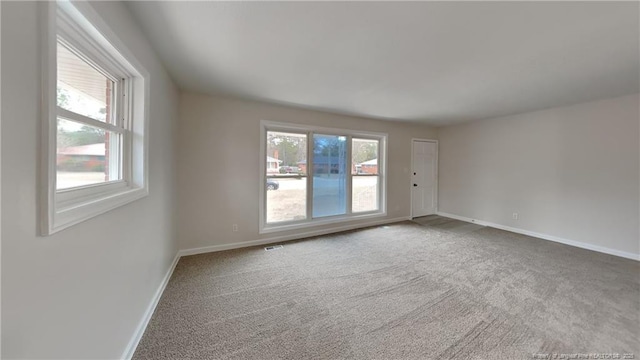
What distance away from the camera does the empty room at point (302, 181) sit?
3.03ft

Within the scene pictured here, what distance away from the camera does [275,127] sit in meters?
3.62

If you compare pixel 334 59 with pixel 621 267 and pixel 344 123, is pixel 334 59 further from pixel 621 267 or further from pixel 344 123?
pixel 621 267

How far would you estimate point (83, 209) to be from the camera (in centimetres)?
100

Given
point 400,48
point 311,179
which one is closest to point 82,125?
point 400,48

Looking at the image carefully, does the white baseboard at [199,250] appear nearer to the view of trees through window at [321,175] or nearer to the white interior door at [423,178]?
the view of trees through window at [321,175]

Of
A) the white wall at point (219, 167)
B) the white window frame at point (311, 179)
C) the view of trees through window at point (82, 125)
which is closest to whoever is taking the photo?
the view of trees through window at point (82, 125)

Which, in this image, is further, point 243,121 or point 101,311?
point 243,121

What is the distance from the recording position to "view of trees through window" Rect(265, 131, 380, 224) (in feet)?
12.2

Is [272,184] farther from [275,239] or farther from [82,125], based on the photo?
[82,125]

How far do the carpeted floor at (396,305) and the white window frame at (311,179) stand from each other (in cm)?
60

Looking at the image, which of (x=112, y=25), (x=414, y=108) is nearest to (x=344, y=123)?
(x=414, y=108)

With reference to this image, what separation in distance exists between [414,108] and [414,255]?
2391 mm

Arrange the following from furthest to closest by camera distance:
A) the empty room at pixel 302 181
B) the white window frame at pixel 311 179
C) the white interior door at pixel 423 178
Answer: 1. the white interior door at pixel 423 178
2. the white window frame at pixel 311 179
3. the empty room at pixel 302 181

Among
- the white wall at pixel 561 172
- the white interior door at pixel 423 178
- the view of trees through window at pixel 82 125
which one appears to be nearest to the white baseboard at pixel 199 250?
the white interior door at pixel 423 178
